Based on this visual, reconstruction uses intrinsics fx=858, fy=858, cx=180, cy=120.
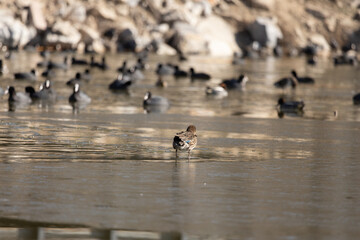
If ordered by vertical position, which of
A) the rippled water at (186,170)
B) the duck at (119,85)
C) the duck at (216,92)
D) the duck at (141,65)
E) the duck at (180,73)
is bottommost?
the rippled water at (186,170)

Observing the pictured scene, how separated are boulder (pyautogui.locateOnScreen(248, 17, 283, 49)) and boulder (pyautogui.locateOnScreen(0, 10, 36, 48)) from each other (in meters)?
24.2

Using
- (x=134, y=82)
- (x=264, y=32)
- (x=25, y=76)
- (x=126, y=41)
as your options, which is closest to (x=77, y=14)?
(x=126, y=41)

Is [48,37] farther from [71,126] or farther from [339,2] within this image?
[71,126]

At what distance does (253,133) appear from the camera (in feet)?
71.3

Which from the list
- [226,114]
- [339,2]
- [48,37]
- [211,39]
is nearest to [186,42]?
[211,39]

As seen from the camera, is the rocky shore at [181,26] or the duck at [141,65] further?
the rocky shore at [181,26]

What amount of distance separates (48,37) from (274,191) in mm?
59805

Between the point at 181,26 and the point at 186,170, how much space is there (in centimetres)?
6459

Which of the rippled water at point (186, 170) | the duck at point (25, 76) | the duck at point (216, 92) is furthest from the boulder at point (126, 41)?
the rippled water at point (186, 170)

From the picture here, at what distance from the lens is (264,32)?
3324 inches

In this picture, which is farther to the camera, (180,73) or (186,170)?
(180,73)

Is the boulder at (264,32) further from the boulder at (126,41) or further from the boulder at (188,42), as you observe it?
the boulder at (126,41)

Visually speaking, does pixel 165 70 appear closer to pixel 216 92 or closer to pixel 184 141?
pixel 216 92

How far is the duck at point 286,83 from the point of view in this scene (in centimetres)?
3919
